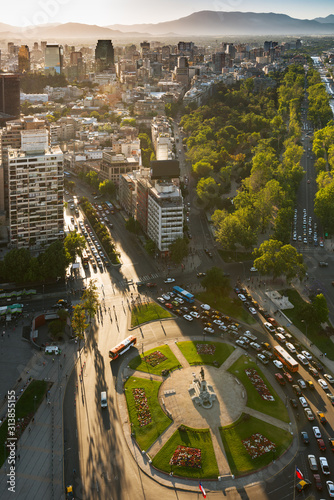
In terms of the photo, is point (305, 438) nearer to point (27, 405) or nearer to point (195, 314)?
point (195, 314)

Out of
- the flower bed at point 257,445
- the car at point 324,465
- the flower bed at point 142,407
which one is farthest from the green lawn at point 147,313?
the car at point 324,465

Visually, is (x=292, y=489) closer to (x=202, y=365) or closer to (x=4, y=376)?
(x=202, y=365)

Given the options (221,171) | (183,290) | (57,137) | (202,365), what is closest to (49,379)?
(202,365)

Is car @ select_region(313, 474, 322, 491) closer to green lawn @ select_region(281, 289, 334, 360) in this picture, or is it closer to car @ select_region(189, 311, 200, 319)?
green lawn @ select_region(281, 289, 334, 360)

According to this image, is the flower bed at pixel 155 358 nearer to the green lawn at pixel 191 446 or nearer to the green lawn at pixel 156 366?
the green lawn at pixel 156 366

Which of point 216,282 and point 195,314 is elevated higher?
point 216,282

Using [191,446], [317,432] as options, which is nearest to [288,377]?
[317,432]

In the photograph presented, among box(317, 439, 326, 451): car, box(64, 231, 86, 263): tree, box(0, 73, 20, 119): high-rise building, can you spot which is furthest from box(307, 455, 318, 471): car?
box(0, 73, 20, 119): high-rise building
